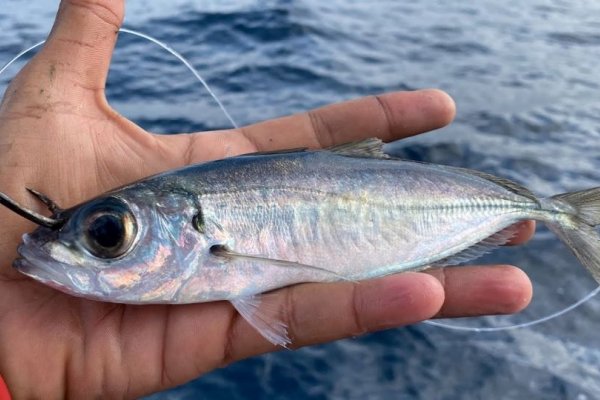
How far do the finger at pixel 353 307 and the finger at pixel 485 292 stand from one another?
34cm

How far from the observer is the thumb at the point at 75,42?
4516 mm

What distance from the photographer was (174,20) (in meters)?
13.0

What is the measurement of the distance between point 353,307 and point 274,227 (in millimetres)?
694

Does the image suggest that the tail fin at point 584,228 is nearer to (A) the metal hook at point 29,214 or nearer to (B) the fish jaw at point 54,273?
(B) the fish jaw at point 54,273

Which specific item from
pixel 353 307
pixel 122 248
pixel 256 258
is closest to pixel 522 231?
pixel 353 307

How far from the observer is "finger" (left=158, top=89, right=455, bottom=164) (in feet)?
16.6

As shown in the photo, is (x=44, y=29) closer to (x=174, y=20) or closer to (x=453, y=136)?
(x=174, y=20)

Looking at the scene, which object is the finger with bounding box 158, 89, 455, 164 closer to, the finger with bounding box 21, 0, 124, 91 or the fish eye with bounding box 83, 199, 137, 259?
the finger with bounding box 21, 0, 124, 91

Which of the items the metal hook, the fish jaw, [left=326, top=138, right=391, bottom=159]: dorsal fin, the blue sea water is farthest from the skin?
the blue sea water

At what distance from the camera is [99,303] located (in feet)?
12.5

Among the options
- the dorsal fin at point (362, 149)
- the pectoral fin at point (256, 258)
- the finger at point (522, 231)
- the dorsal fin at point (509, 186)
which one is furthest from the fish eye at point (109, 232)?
the finger at point (522, 231)

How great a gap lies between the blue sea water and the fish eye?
2.08 meters

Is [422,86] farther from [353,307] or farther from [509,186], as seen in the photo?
[353,307]

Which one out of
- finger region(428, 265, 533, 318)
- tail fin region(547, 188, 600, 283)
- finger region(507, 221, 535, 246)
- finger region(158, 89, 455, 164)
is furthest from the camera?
finger region(158, 89, 455, 164)
